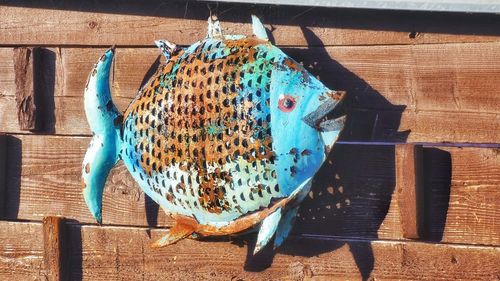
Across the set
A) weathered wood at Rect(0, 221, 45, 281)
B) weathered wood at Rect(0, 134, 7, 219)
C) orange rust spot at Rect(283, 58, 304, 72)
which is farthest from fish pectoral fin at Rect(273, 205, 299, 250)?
weathered wood at Rect(0, 134, 7, 219)

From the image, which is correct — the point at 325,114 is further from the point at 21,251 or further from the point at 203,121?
the point at 21,251

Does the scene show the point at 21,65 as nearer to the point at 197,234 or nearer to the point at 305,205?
the point at 197,234

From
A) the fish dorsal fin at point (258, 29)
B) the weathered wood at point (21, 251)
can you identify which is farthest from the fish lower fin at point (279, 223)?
the weathered wood at point (21, 251)

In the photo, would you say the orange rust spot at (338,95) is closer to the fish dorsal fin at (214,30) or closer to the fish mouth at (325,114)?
the fish mouth at (325,114)

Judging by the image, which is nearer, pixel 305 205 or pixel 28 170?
pixel 305 205

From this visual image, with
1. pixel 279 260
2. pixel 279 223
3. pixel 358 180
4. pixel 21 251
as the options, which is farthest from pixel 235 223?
pixel 21 251

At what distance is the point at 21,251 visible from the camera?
8.46ft

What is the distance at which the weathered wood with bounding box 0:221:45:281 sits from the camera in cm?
255

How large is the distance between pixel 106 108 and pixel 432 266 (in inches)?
38.8

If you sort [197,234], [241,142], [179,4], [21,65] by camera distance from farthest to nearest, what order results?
[21,65]
[179,4]
[197,234]
[241,142]

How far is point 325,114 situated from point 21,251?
1176mm

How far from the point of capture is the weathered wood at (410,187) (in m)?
2.03

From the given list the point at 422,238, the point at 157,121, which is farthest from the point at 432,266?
the point at 157,121

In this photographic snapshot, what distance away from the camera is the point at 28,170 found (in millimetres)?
2570
